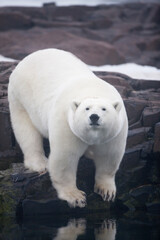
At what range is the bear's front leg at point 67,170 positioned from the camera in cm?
638

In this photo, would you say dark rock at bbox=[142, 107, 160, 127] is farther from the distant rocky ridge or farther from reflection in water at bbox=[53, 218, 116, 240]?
the distant rocky ridge

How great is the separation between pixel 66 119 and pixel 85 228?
1339 millimetres

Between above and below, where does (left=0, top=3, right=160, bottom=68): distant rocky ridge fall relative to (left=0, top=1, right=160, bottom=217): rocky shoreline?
below

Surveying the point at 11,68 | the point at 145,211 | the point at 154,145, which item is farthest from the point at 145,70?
the point at 145,211

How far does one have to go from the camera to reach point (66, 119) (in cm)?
638

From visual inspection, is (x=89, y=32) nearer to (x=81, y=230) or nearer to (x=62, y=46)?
(x=62, y=46)

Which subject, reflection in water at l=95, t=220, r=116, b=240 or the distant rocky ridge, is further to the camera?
the distant rocky ridge

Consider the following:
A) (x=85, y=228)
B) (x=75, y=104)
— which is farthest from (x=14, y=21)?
(x=85, y=228)

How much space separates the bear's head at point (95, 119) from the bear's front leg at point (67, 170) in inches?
10.1

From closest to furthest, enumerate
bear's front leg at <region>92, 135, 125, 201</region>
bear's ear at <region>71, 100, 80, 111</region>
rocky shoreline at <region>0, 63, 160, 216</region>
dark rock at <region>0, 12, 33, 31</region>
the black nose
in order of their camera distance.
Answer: the black nose, bear's ear at <region>71, 100, 80, 111</region>, bear's front leg at <region>92, 135, 125, 201</region>, rocky shoreline at <region>0, 63, 160, 216</region>, dark rock at <region>0, 12, 33, 31</region>

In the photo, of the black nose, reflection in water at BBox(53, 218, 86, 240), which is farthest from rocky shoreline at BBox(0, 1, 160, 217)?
the black nose

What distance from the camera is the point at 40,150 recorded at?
24.8 feet

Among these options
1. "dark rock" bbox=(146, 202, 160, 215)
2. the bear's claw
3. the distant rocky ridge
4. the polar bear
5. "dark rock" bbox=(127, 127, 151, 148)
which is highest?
the polar bear

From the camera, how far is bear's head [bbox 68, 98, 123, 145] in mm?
5805
